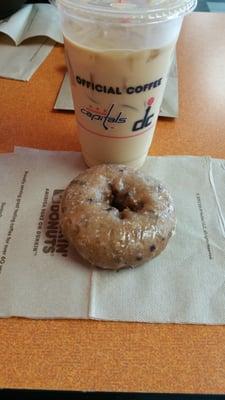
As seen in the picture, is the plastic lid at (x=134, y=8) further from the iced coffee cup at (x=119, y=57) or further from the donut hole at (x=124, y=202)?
the donut hole at (x=124, y=202)

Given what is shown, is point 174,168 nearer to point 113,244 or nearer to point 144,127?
point 144,127

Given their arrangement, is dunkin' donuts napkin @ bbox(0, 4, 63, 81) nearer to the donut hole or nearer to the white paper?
the white paper

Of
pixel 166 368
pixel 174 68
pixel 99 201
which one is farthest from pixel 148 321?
pixel 174 68

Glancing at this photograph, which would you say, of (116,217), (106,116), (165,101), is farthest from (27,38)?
(116,217)

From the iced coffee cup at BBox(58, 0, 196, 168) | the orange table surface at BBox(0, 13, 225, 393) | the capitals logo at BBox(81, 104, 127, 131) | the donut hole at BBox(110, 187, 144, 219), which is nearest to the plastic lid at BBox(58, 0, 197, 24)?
the iced coffee cup at BBox(58, 0, 196, 168)

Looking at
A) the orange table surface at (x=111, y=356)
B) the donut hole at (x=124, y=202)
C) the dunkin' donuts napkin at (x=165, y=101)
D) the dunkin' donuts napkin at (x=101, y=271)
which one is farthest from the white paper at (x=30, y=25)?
the orange table surface at (x=111, y=356)
